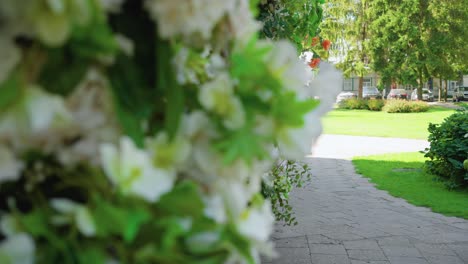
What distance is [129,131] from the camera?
61 cm

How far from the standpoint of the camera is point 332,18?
31109 mm

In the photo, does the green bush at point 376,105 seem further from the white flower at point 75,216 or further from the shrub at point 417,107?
the white flower at point 75,216

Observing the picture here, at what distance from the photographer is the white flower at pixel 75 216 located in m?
0.56

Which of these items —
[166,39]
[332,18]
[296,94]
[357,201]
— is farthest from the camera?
[332,18]

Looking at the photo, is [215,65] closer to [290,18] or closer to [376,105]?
[290,18]

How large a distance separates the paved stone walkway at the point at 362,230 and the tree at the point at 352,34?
25.7 metres

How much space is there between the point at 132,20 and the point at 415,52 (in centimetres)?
3505

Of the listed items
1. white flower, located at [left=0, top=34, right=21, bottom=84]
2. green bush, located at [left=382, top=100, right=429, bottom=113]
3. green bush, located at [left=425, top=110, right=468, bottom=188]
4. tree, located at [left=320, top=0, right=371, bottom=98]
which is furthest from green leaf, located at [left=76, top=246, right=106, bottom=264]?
tree, located at [left=320, top=0, right=371, bottom=98]

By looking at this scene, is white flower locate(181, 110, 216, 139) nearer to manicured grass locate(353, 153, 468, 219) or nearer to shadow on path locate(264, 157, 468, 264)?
shadow on path locate(264, 157, 468, 264)

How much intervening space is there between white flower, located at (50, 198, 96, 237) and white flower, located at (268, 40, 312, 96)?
1.14ft

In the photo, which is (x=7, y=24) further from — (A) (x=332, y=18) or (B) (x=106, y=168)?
(A) (x=332, y=18)

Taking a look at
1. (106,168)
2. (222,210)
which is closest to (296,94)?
(222,210)

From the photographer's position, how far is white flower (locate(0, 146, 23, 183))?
1.82ft

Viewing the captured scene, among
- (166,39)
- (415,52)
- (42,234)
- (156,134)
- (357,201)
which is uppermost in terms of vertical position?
(415,52)
